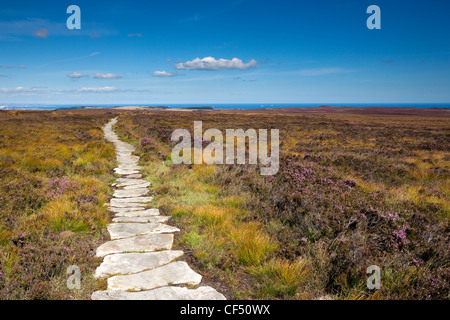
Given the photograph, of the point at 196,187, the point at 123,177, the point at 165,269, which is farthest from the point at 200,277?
the point at 123,177

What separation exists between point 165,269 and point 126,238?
146 cm

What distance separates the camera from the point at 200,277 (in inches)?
144

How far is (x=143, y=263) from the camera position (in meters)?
3.96

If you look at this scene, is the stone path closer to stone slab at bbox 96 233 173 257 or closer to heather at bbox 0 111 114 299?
stone slab at bbox 96 233 173 257

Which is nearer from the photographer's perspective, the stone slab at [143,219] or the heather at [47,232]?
the heather at [47,232]

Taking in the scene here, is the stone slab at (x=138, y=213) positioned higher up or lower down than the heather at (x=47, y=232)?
lower down

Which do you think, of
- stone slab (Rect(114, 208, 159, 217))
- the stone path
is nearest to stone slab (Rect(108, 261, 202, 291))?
the stone path

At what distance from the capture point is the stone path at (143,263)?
3.23 m

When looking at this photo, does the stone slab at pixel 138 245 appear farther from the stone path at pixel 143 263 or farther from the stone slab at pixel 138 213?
the stone slab at pixel 138 213

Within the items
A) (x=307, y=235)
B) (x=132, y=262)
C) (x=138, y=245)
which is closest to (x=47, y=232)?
(x=138, y=245)

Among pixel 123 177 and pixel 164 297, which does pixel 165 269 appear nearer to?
pixel 164 297

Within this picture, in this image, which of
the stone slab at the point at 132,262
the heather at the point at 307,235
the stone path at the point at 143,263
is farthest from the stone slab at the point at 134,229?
the stone slab at the point at 132,262

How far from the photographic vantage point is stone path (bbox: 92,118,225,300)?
3.23 metres

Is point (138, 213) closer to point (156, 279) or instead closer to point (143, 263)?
point (143, 263)
